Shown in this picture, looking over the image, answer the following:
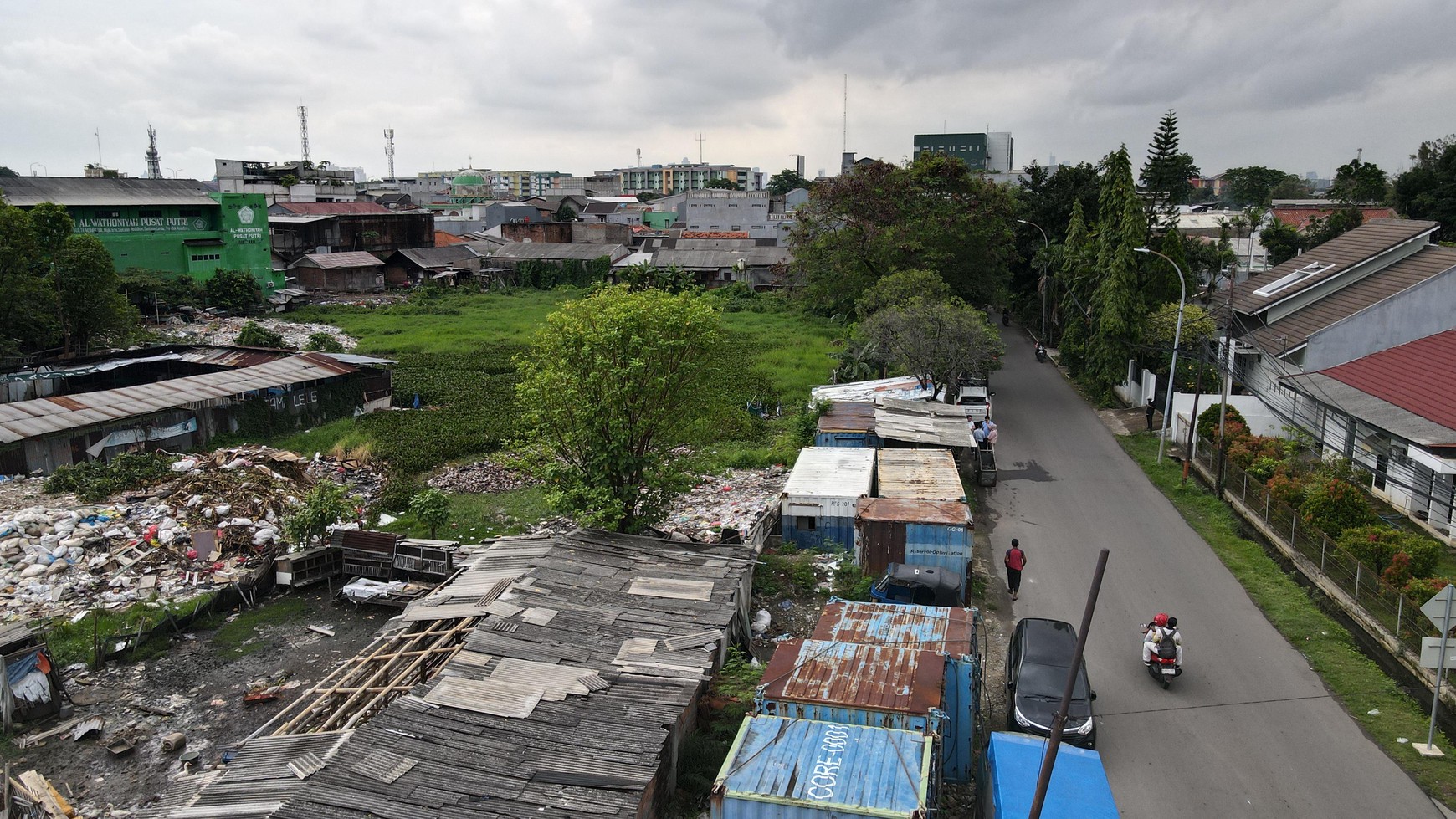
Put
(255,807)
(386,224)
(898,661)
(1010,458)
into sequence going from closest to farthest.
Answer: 1. (255,807)
2. (898,661)
3. (1010,458)
4. (386,224)

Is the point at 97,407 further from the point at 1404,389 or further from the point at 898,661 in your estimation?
the point at 1404,389

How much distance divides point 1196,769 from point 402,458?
19.4 m

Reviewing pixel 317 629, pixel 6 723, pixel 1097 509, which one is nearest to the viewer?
pixel 6 723

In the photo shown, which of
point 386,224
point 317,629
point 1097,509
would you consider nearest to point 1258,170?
point 386,224

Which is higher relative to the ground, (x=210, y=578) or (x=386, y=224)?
(x=386, y=224)

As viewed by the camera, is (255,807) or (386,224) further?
(386,224)

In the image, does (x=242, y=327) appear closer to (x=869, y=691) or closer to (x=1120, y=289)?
(x=1120, y=289)

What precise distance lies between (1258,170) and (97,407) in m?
111

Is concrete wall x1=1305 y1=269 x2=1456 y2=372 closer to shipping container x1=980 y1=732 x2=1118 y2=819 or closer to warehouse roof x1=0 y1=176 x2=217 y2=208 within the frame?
shipping container x1=980 y1=732 x2=1118 y2=819

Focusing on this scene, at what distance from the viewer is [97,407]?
23.0 meters

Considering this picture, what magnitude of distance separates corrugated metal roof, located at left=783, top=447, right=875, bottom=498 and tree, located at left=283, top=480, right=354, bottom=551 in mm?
8449

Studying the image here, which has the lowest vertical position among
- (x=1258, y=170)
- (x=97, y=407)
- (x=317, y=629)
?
(x=317, y=629)

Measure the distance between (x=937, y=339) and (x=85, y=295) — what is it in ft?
106

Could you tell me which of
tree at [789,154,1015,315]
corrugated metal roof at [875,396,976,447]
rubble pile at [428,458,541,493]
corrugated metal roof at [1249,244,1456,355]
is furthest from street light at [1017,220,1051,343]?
rubble pile at [428,458,541,493]
